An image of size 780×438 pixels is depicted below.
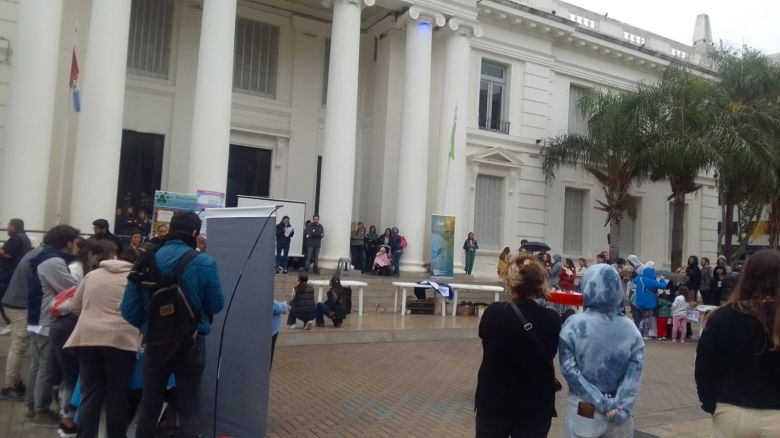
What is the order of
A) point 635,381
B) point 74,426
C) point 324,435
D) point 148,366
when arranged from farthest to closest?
point 324,435
point 74,426
point 148,366
point 635,381

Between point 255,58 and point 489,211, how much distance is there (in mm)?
9465

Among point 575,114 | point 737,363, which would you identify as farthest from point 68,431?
point 575,114

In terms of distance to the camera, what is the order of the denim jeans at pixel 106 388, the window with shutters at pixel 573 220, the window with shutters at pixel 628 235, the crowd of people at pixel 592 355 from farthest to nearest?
the window with shutters at pixel 628 235 → the window with shutters at pixel 573 220 → the denim jeans at pixel 106 388 → the crowd of people at pixel 592 355

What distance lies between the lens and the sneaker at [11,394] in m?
6.48

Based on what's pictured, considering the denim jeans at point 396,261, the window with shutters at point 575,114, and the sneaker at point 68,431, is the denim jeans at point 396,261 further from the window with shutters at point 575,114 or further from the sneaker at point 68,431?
the sneaker at point 68,431

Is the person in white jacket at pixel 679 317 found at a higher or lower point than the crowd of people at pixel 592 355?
lower

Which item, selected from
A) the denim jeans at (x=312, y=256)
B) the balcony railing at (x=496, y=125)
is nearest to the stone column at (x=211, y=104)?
the denim jeans at (x=312, y=256)

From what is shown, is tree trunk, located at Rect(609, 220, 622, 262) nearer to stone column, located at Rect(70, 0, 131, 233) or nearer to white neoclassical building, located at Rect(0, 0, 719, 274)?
white neoclassical building, located at Rect(0, 0, 719, 274)

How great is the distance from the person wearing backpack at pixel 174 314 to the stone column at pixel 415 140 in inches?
541

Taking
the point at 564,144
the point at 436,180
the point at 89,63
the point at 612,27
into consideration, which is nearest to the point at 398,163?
the point at 436,180

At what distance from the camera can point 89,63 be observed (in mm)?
14375

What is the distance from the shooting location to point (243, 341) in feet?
16.2

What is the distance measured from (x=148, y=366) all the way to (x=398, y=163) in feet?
49.5

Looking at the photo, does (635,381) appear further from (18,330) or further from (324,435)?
(18,330)
